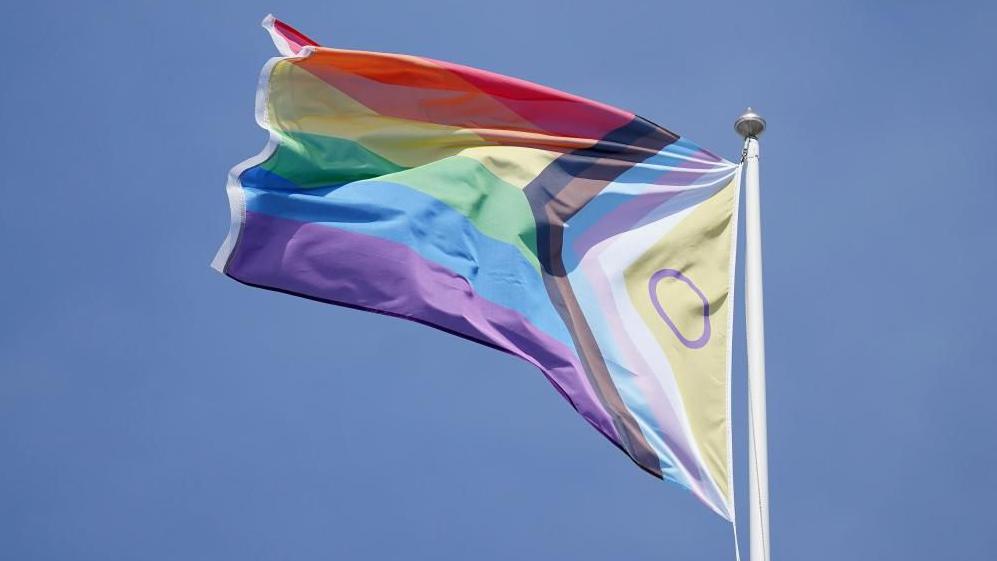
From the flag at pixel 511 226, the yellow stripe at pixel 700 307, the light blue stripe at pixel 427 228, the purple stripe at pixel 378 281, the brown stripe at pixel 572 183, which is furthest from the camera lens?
the brown stripe at pixel 572 183

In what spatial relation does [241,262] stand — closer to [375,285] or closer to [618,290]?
[375,285]

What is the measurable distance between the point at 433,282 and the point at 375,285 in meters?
0.49

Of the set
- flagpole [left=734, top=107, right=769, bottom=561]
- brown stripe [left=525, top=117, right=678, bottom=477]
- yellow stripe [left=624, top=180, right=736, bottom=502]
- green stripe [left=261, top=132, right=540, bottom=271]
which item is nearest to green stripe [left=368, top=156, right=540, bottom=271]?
green stripe [left=261, top=132, right=540, bottom=271]

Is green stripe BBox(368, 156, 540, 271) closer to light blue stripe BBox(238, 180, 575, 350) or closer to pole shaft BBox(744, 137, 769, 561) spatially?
light blue stripe BBox(238, 180, 575, 350)

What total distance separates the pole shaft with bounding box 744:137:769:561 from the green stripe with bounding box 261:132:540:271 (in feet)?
6.50

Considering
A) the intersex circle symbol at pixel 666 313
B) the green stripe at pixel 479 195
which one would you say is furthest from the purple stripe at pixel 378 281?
the intersex circle symbol at pixel 666 313

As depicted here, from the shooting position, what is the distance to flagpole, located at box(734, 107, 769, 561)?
521 inches

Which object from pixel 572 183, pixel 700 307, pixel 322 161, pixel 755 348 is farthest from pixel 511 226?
pixel 755 348

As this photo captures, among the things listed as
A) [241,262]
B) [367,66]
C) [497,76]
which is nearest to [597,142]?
[497,76]

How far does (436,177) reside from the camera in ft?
55.0

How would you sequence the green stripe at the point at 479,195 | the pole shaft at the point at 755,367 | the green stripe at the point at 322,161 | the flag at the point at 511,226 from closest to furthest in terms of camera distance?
1. the pole shaft at the point at 755,367
2. the flag at the point at 511,226
3. the green stripe at the point at 322,161
4. the green stripe at the point at 479,195

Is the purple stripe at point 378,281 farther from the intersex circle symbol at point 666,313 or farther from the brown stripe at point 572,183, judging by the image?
the intersex circle symbol at point 666,313

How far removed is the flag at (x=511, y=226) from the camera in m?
15.2

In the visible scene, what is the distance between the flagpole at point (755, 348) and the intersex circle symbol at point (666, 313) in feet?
1.85
